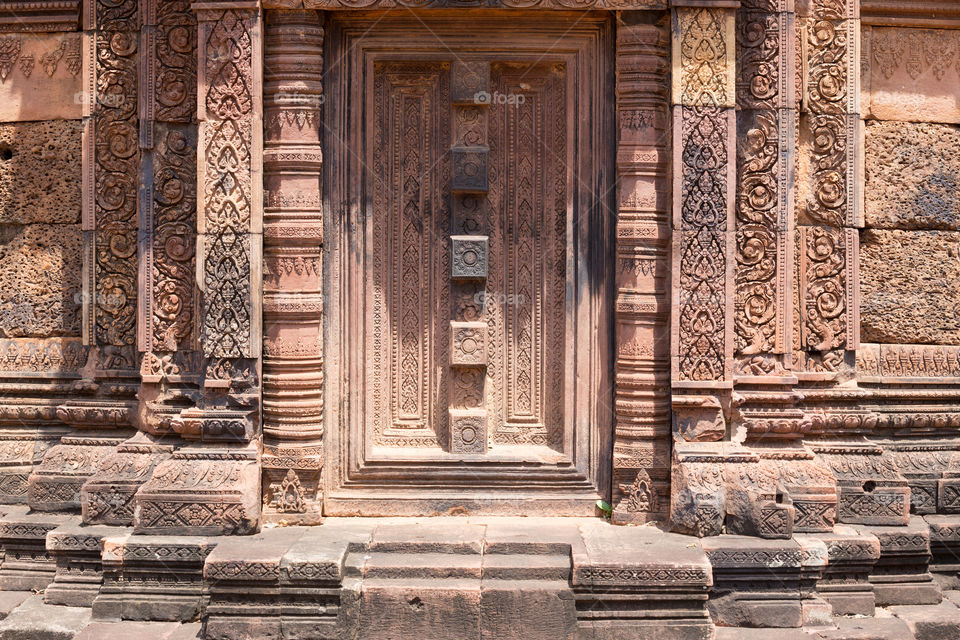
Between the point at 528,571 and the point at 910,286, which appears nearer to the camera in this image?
the point at 528,571

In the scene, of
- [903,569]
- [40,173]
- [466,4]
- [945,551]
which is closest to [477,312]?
[466,4]

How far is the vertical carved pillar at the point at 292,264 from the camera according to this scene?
18.1ft

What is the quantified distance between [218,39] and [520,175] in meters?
1.91

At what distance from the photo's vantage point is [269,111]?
556 centimetres

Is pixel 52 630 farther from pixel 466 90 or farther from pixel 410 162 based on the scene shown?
pixel 466 90

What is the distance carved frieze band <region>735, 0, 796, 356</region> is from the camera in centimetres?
564

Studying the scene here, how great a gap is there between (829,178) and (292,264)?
3353mm

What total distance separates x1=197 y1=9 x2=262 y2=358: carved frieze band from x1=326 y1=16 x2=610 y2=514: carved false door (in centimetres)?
53

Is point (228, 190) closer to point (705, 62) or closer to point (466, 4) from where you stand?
point (466, 4)

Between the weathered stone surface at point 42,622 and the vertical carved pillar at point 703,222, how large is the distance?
3417 millimetres

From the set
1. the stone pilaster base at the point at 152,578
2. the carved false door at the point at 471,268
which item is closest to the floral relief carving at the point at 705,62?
the carved false door at the point at 471,268

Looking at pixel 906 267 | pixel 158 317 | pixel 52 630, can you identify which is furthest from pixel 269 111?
pixel 906 267

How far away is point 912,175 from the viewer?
247 inches

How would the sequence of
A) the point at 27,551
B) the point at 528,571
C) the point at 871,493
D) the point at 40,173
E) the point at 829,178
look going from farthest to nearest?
the point at 40,173
the point at 829,178
the point at 27,551
the point at 871,493
the point at 528,571
